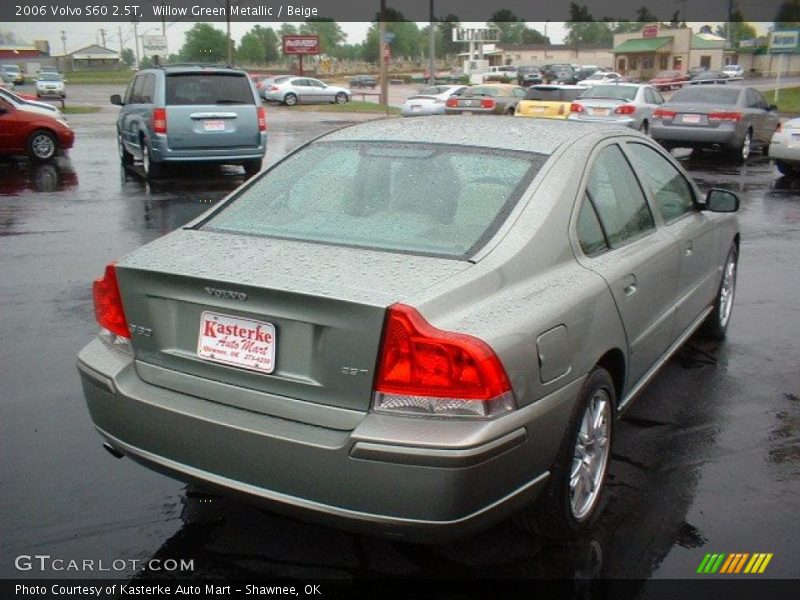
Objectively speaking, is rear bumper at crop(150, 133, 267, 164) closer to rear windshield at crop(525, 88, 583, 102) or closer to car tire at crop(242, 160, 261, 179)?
car tire at crop(242, 160, 261, 179)

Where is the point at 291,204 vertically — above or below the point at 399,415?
above

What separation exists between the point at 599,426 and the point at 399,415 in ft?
3.83

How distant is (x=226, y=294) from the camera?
295cm

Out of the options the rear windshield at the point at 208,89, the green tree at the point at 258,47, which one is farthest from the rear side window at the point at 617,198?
the green tree at the point at 258,47

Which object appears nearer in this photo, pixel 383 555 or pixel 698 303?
pixel 383 555

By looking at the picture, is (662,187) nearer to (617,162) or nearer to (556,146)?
(617,162)

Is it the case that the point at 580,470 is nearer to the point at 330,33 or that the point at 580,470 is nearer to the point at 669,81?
the point at 669,81

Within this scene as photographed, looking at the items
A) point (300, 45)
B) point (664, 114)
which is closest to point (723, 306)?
point (664, 114)

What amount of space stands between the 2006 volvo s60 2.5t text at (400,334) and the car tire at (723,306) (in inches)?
74.9

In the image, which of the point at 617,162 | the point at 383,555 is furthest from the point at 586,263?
the point at 383,555

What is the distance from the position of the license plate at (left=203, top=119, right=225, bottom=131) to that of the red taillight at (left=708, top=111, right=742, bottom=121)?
1029 centimetres

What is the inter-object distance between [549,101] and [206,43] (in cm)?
9196

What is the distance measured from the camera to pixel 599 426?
11.6 ft

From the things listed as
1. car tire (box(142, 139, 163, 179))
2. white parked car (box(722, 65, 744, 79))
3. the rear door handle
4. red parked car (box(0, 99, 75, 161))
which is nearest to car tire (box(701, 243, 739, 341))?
the rear door handle
